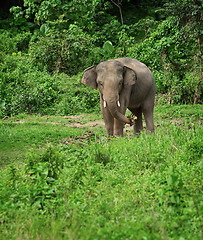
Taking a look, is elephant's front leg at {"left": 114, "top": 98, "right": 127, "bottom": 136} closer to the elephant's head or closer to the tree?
the elephant's head

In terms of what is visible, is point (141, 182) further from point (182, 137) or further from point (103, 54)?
point (103, 54)

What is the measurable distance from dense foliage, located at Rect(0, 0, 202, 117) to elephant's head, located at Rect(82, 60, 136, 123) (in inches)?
249

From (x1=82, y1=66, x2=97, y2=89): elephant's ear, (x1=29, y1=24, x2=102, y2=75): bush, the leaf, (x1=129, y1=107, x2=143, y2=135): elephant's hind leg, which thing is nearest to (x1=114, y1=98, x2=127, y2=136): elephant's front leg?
(x1=82, y1=66, x2=97, y2=89): elephant's ear

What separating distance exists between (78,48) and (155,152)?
12422 millimetres

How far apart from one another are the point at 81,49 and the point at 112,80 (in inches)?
399

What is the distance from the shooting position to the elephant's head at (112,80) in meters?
7.23

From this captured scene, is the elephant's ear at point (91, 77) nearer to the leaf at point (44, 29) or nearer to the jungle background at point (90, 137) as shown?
the jungle background at point (90, 137)

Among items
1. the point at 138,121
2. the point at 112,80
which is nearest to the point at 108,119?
the point at 112,80

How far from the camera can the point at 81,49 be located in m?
17.0

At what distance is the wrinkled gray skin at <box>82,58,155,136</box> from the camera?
7285 millimetres

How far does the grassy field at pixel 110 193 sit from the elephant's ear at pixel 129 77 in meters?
1.80

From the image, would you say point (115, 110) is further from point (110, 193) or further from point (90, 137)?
point (110, 193)

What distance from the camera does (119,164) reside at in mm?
5215

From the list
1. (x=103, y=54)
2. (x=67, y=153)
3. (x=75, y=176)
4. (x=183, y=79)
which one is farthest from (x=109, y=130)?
(x=103, y=54)
